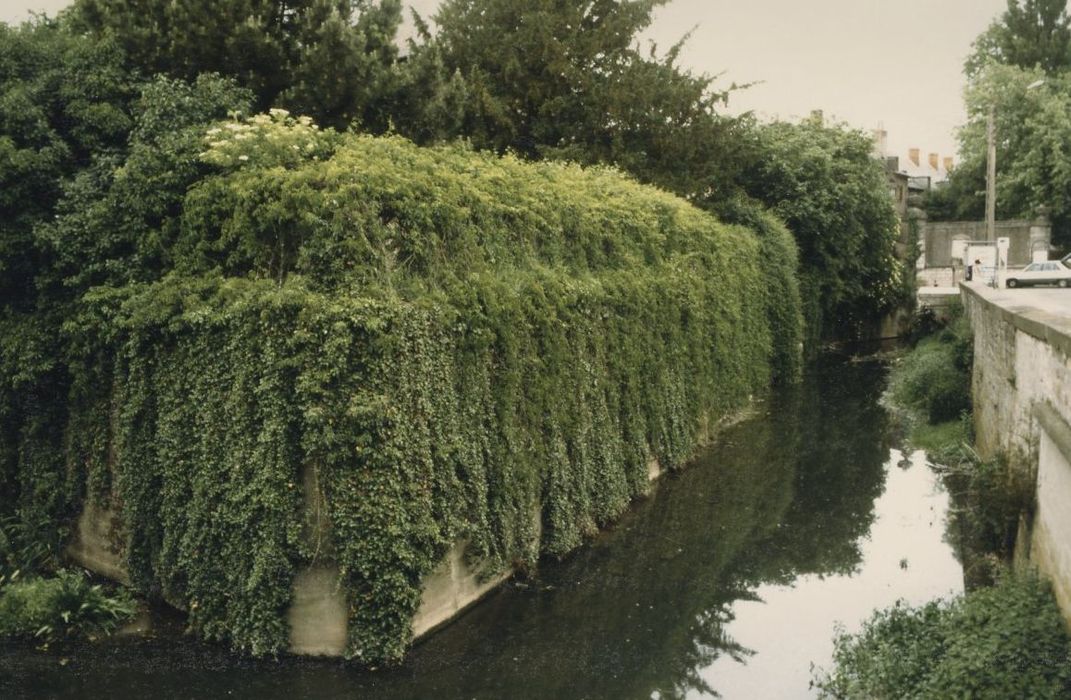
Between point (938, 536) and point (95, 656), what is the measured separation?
10962mm

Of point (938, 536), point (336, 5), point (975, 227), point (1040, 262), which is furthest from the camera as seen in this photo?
point (975, 227)

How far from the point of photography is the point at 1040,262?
119 ft

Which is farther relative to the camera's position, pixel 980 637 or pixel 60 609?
pixel 60 609

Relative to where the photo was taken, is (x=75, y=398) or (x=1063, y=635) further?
(x=75, y=398)

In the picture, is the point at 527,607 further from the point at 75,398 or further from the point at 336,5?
the point at 336,5

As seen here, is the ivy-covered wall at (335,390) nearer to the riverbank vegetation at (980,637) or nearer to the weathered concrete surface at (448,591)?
the weathered concrete surface at (448,591)

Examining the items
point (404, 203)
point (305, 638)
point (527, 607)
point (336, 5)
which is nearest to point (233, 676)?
point (305, 638)

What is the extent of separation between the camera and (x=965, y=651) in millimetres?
7234

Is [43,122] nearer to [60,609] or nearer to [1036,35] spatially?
[60,609]

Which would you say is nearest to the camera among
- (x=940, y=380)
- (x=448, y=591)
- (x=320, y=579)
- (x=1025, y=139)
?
(x=320, y=579)

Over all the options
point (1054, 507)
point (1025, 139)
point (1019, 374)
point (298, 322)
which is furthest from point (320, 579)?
point (1025, 139)

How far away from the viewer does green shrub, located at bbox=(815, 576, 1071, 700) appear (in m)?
6.55

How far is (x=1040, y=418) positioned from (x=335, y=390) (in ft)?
21.7

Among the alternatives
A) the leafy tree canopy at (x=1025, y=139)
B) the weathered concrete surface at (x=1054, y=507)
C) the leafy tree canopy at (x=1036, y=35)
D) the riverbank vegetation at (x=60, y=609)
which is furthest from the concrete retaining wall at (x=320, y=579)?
the leafy tree canopy at (x=1036, y=35)
